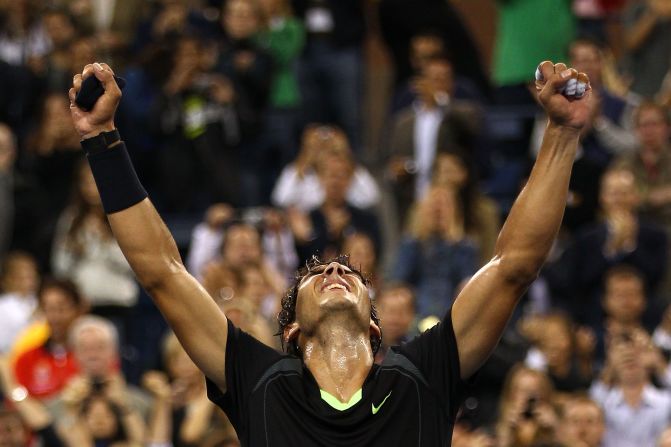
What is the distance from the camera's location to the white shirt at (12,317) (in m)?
10.8

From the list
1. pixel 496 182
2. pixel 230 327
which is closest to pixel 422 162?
pixel 496 182

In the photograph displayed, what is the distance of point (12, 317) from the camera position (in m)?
10.9

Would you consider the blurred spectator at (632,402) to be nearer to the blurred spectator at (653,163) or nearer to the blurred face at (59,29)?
the blurred spectator at (653,163)

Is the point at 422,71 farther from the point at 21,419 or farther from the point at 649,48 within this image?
the point at 21,419

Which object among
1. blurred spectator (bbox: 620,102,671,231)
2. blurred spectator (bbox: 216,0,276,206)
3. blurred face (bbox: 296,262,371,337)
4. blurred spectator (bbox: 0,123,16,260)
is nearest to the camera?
blurred face (bbox: 296,262,371,337)

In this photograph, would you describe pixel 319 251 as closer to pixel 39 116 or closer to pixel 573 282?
pixel 573 282

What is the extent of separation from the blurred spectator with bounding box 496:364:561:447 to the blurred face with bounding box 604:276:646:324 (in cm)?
87

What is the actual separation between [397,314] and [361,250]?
3.12 feet

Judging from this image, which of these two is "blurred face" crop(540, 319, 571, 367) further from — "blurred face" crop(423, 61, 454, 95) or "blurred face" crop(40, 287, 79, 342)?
"blurred face" crop(40, 287, 79, 342)

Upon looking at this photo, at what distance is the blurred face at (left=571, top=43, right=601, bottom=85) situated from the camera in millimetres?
11234

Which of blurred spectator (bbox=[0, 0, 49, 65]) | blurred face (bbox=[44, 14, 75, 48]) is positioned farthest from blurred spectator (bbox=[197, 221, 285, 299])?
blurred spectator (bbox=[0, 0, 49, 65])

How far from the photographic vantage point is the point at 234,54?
40.8 ft

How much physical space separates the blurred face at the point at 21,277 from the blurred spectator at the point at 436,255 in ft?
8.51

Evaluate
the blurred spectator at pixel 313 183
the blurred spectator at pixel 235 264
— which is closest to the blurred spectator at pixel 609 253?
the blurred spectator at pixel 313 183
